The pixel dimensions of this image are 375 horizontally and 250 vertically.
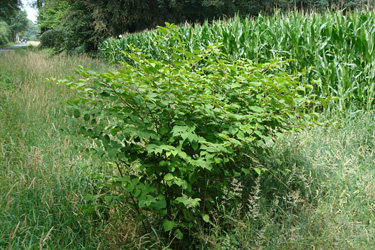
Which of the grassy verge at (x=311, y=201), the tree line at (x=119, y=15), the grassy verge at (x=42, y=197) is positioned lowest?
the grassy verge at (x=311, y=201)

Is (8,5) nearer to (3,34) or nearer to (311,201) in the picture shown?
(311,201)

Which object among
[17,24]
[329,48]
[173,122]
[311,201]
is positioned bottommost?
[311,201]

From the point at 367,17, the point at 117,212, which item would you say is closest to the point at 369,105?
the point at 367,17

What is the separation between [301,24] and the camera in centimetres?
501

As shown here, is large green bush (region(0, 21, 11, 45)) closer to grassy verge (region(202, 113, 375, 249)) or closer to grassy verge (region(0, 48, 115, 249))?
grassy verge (region(0, 48, 115, 249))

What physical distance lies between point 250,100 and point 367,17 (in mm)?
3295

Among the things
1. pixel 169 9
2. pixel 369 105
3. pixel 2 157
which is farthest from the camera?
pixel 169 9

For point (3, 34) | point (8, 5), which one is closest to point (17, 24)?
point (3, 34)

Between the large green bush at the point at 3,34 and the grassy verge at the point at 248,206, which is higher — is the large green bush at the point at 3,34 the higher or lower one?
the higher one

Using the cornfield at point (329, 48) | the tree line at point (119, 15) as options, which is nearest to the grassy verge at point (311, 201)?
the cornfield at point (329, 48)

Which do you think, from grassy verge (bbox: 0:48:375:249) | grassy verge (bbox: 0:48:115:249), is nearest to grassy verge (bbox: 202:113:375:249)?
grassy verge (bbox: 0:48:375:249)

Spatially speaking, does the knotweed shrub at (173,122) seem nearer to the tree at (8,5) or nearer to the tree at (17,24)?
the tree at (8,5)

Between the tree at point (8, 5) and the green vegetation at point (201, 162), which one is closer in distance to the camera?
the green vegetation at point (201, 162)

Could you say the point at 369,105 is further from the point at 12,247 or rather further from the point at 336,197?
the point at 12,247
